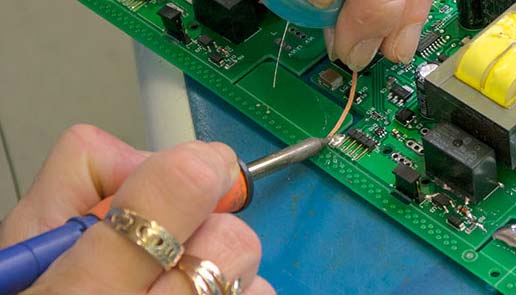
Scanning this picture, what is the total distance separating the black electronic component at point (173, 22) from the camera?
6.03ft

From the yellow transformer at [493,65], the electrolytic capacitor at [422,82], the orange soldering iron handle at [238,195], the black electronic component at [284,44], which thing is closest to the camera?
the orange soldering iron handle at [238,195]

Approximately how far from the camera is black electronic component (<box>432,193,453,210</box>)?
61.3 inches

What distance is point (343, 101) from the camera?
1.73m

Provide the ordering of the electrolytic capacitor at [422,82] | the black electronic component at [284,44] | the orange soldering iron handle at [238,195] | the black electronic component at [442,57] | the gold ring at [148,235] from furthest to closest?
the black electronic component at [284,44], the black electronic component at [442,57], the electrolytic capacitor at [422,82], the orange soldering iron handle at [238,195], the gold ring at [148,235]

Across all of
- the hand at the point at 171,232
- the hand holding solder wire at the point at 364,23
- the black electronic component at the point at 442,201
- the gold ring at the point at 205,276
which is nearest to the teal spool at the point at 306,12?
the hand holding solder wire at the point at 364,23

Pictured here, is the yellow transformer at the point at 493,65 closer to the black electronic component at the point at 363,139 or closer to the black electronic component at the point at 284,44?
the black electronic component at the point at 363,139

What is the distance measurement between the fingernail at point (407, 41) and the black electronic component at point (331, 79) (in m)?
0.12

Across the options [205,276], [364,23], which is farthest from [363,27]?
[205,276]

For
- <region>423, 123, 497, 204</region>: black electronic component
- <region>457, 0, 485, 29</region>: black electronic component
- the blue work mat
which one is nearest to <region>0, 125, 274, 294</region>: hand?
the blue work mat

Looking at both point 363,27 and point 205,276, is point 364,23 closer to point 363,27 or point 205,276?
point 363,27

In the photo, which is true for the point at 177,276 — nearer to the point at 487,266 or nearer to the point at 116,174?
the point at 116,174

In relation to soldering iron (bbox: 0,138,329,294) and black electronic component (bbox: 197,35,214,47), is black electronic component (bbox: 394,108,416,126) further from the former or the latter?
soldering iron (bbox: 0,138,329,294)

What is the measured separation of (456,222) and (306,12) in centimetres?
41

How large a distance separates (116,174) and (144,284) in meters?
0.29
